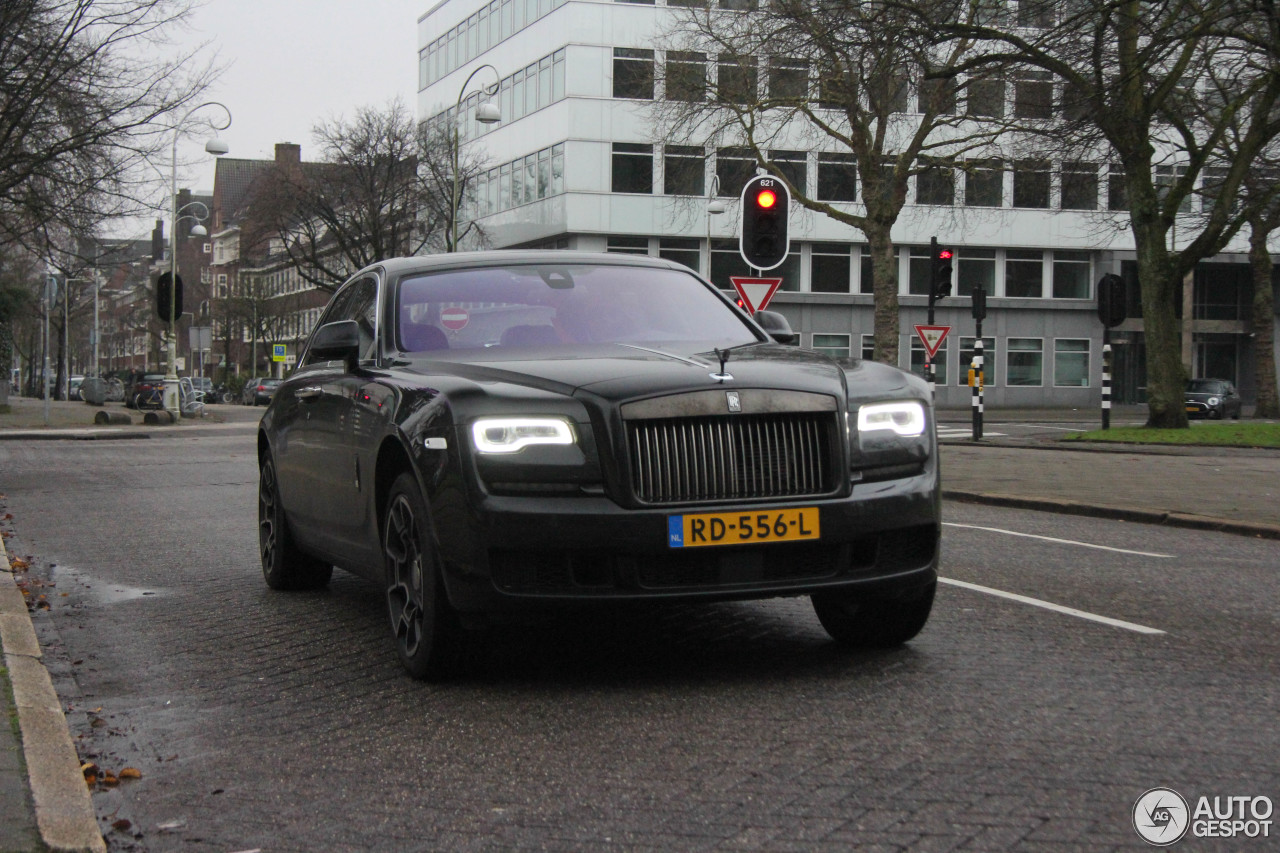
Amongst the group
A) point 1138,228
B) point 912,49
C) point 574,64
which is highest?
point 574,64

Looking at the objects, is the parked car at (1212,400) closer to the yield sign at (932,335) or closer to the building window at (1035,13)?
the yield sign at (932,335)

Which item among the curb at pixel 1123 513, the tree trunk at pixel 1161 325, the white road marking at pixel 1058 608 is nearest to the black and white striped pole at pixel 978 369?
the tree trunk at pixel 1161 325

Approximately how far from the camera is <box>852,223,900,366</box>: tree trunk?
33.5 m

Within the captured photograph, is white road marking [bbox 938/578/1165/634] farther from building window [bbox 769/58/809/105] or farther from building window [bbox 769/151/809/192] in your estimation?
building window [bbox 769/151/809/192]

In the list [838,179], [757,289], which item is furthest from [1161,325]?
[838,179]

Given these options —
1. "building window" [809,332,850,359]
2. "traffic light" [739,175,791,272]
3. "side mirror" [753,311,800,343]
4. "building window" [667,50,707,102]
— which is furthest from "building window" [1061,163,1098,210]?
"building window" [809,332,850,359]

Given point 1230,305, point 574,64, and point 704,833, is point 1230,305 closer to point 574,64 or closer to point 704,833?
point 574,64

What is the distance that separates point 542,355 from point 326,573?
2.89m

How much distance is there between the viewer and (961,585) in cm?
782

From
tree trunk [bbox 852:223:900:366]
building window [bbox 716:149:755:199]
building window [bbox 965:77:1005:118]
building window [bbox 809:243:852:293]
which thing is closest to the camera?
building window [bbox 965:77:1005:118]

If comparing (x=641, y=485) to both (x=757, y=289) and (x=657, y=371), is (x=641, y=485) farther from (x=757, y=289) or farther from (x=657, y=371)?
(x=757, y=289)

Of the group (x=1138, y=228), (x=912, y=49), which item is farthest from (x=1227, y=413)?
(x=912, y=49)

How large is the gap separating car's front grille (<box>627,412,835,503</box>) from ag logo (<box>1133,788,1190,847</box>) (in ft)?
5.63

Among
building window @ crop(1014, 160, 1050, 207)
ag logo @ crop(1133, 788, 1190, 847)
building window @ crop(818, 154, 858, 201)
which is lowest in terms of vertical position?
ag logo @ crop(1133, 788, 1190, 847)
